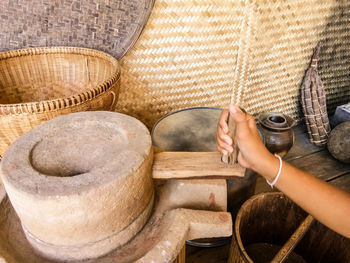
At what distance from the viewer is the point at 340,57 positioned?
280 centimetres

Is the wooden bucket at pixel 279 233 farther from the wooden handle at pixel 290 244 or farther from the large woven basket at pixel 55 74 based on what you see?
the large woven basket at pixel 55 74

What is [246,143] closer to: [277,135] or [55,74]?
[277,135]

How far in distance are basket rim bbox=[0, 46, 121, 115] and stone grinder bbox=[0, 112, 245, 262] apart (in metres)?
0.08

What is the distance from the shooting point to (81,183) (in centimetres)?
73

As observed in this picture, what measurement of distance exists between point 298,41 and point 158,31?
4.42 ft

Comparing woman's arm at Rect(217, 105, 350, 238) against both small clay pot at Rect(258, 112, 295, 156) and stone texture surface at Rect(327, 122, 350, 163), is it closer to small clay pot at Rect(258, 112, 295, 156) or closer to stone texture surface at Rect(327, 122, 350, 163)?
small clay pot at Rect(258, 112, 295, 156)

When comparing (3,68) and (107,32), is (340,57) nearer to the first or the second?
(107,32)

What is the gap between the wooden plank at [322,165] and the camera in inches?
88.3

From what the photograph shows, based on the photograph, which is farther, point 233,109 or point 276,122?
Answer: point 276,122

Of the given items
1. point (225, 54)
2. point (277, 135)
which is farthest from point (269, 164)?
point (225, 54)

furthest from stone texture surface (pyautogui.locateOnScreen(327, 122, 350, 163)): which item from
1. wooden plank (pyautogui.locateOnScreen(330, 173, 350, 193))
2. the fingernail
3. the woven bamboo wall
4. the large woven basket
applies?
the large woven basket

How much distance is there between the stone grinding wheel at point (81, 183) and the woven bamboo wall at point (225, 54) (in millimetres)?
1017

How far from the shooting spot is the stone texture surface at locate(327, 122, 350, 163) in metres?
2.29

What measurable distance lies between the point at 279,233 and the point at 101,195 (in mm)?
1176
